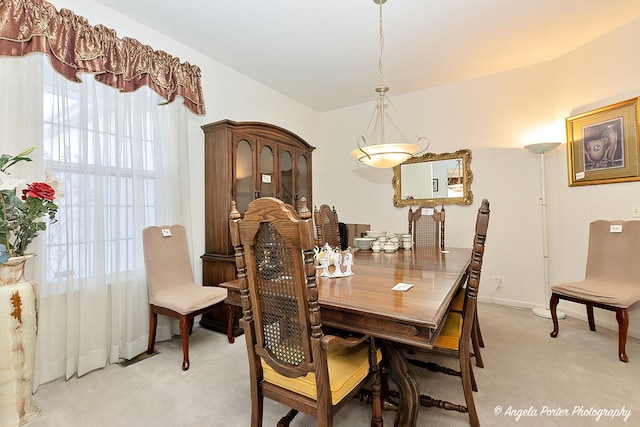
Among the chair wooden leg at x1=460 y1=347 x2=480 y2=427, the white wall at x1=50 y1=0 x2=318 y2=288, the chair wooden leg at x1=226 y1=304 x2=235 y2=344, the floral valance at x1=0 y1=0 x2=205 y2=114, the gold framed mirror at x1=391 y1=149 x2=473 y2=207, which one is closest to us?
the chair wooden leg at x1=460 y1=347 x2=480 y2=427

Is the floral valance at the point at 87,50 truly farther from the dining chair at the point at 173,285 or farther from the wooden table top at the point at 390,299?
the wooden table top at the point at 390,299

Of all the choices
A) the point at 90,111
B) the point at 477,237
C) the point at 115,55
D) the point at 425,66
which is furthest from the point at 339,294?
the point at 425,66

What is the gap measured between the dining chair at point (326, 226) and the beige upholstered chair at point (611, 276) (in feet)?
6.65

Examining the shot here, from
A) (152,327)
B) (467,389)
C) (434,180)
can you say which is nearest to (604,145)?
(434,180)

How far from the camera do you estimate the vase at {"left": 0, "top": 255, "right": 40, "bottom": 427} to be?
1.54 meters

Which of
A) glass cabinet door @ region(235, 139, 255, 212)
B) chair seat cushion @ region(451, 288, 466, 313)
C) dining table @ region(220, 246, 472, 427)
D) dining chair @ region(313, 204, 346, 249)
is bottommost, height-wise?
chair seat cushion @ region(451, 288, 466, 313)

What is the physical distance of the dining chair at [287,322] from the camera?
3.48 ft

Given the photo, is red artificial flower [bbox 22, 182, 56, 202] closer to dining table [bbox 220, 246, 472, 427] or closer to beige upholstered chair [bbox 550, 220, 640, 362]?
dining table [bbox 220, 246, 472, 427]

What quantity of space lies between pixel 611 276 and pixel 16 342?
14.3 ft

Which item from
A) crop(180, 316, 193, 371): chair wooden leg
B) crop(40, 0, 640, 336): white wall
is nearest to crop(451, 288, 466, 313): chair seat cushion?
crop(40, 0, 640, 336): white wall

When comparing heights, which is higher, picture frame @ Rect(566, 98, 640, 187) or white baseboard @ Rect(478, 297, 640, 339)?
picture frame @ Rect(566, 98, 640, 187)

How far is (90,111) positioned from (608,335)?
471 cm

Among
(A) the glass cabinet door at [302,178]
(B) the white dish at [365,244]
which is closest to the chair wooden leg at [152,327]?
(B) the white dish at [365,244]

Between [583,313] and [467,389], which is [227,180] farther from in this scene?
[583,313]
